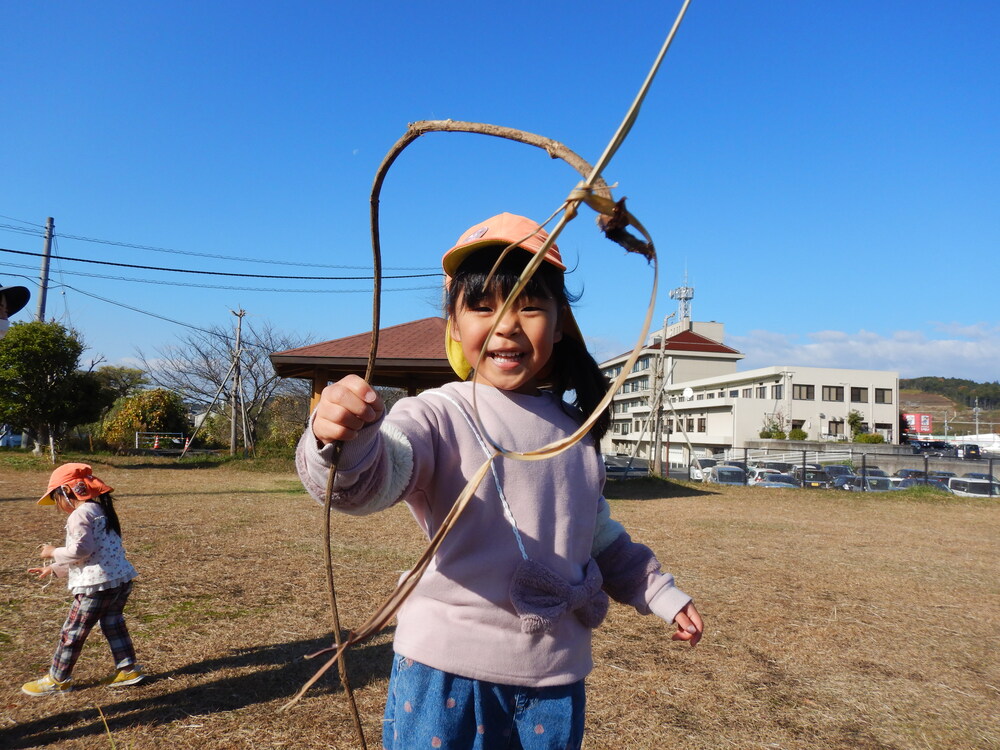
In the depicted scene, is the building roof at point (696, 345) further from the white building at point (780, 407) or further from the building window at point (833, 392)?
the building window at point (833, 392)

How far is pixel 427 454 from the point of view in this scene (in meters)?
1.27

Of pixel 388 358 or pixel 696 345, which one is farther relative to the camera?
pixel 696 345

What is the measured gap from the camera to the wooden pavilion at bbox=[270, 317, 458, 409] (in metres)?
13.1

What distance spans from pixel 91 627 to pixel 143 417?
2253 centimetres

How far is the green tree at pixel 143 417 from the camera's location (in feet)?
74.5

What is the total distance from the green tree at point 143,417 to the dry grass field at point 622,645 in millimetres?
14674

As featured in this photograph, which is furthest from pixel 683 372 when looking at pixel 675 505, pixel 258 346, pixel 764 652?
pixel 764 652

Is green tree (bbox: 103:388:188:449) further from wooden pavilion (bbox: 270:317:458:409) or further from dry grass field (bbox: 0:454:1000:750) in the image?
dry grass field (bbox: 0:454:1000:750)

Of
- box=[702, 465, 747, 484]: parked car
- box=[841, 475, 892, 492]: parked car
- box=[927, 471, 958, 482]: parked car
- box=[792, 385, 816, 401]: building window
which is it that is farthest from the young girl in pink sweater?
box=[792, 385, 816, 401]: building window

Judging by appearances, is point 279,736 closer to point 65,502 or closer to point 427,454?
point 65,502

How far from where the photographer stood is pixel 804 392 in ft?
149

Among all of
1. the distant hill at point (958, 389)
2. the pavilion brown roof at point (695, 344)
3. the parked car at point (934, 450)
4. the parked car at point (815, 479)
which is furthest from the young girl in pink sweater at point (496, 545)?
the distant hill at point (958, 389)

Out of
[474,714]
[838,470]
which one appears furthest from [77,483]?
[838,470]

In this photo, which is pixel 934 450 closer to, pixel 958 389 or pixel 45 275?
pixel 45 275
